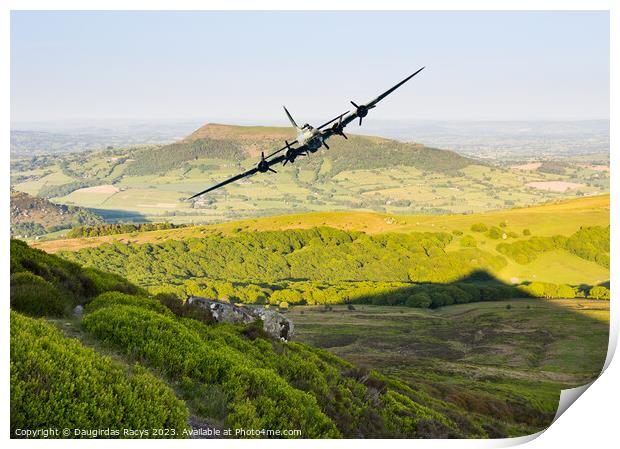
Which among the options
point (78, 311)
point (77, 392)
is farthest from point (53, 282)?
point (77, 392)

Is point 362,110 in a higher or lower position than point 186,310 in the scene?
higher

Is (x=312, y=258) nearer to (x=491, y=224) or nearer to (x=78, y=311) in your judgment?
(x=491, y=224)

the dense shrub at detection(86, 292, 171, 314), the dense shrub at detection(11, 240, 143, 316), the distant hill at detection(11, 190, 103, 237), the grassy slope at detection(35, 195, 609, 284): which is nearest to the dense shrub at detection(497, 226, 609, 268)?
the grassy slope at detection(35, 195, 609, 284)

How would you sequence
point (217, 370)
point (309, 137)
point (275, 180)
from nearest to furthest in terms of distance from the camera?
point (217, 370) < point (309, 137) < point (275, 180)

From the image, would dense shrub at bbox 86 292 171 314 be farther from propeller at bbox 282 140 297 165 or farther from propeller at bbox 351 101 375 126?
propeller at bbox 351 101 375 126

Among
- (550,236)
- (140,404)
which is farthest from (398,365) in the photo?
(550,236)

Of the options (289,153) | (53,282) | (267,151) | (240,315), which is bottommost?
(240,315)

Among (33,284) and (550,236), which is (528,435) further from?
(550,236)
